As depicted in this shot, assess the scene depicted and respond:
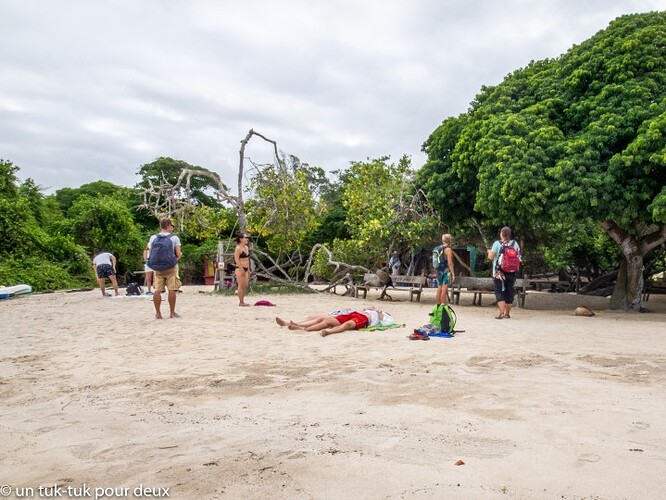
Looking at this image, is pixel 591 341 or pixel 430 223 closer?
pixel 591 341

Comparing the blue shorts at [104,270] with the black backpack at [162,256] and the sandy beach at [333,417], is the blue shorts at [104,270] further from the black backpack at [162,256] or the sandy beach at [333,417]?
the sandy beach at [333,417]

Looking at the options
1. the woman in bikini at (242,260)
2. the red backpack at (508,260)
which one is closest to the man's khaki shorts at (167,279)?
the woman in bikini at (242,260)

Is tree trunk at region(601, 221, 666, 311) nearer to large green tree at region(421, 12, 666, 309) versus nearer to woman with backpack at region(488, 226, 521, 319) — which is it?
large green tree at region(421, 12, 666, 309)

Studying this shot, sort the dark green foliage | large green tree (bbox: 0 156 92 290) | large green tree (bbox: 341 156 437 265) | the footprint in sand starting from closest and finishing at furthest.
A: the footprint in sand < large green tree (bbox: 341 156 437 265) < large green tree (bbox: 0 156 92 290) < the dark green foliage

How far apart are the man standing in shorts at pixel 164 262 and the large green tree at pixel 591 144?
6.53 m

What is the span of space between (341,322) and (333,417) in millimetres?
4203

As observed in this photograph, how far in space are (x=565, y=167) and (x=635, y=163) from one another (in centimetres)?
124

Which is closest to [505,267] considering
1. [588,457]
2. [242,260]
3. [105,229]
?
[242,260]

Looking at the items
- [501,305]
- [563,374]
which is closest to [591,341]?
[563,374]

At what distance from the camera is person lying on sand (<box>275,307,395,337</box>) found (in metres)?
7.66

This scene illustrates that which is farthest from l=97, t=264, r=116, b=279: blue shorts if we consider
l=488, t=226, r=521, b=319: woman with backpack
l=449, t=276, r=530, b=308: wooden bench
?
l=488, t=226, r=521, b=319: woman with backpack

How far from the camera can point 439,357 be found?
5.76 meters

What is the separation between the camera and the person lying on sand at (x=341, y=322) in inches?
302

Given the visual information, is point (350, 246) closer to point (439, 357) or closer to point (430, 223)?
point (430, 223)
